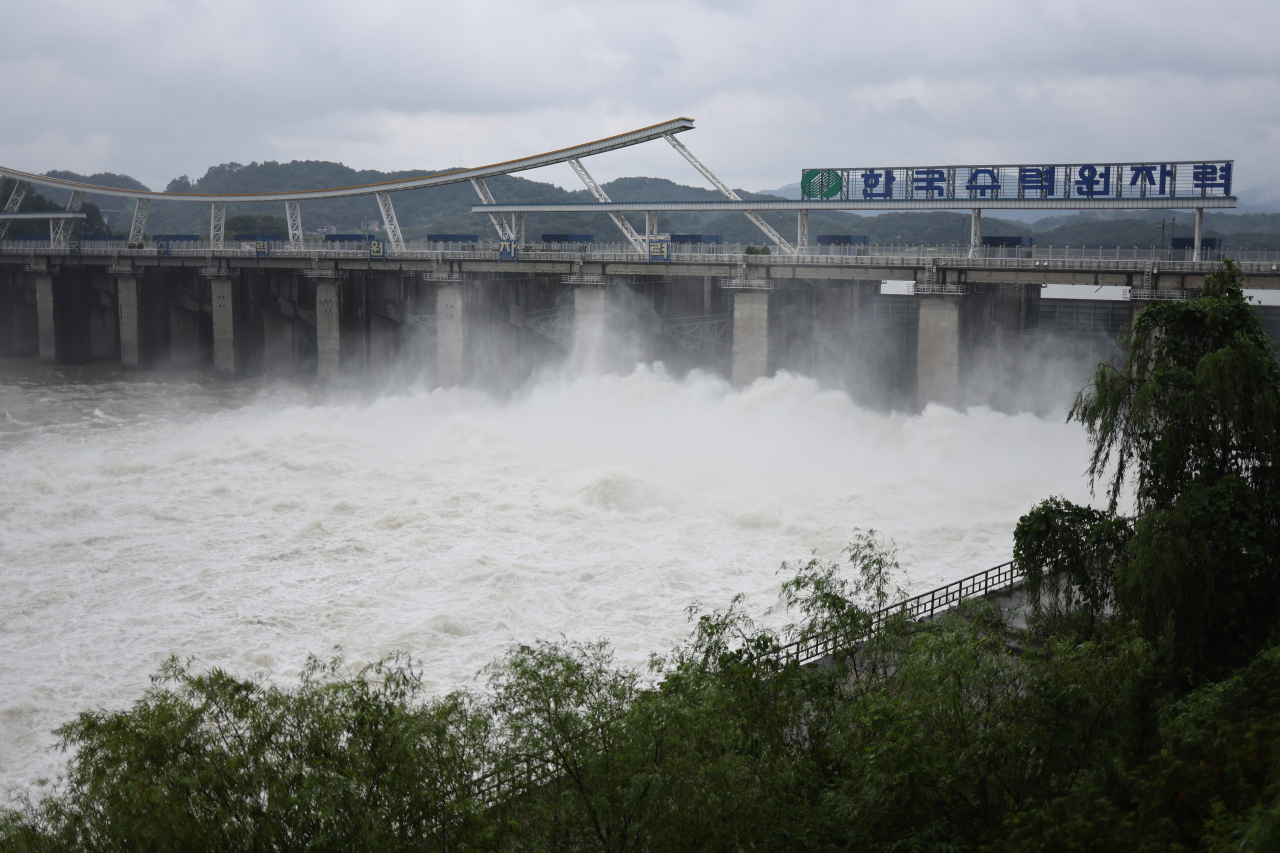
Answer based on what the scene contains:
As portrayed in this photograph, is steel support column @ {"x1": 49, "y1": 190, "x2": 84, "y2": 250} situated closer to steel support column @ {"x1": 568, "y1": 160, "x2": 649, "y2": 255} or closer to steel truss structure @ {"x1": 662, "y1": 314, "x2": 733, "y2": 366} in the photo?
steel support column @ {"x1": 568, "y1": 160, "x2": 649, "y2": 255}

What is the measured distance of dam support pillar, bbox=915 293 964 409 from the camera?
1868 inches

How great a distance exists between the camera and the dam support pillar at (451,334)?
64688 mm

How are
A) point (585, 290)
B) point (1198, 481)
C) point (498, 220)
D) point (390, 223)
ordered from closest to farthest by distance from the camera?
1. point (1198, 481)
2. point (585, 290)
3. point (498, 220)
4. point (390, 223)

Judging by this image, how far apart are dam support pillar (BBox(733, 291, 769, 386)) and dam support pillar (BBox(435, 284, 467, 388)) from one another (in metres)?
19.2

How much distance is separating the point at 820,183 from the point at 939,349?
36.2 feet

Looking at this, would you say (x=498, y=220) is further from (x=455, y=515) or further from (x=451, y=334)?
(x=455, y=515)

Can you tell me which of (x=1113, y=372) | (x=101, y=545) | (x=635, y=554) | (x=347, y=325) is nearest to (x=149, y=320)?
(x=347, y=325)

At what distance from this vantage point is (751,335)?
176ft

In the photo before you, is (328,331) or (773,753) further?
(328,331)

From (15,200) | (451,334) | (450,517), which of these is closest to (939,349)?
(450,517)

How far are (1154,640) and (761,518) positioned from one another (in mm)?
20615

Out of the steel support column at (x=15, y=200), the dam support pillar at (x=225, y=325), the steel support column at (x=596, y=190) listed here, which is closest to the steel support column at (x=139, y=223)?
the dam support pillar at (x=225, y=325)

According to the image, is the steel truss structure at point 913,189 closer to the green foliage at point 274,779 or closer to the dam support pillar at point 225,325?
the dam support pillar at point 225,325

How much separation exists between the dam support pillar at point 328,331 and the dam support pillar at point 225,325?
8713mm
